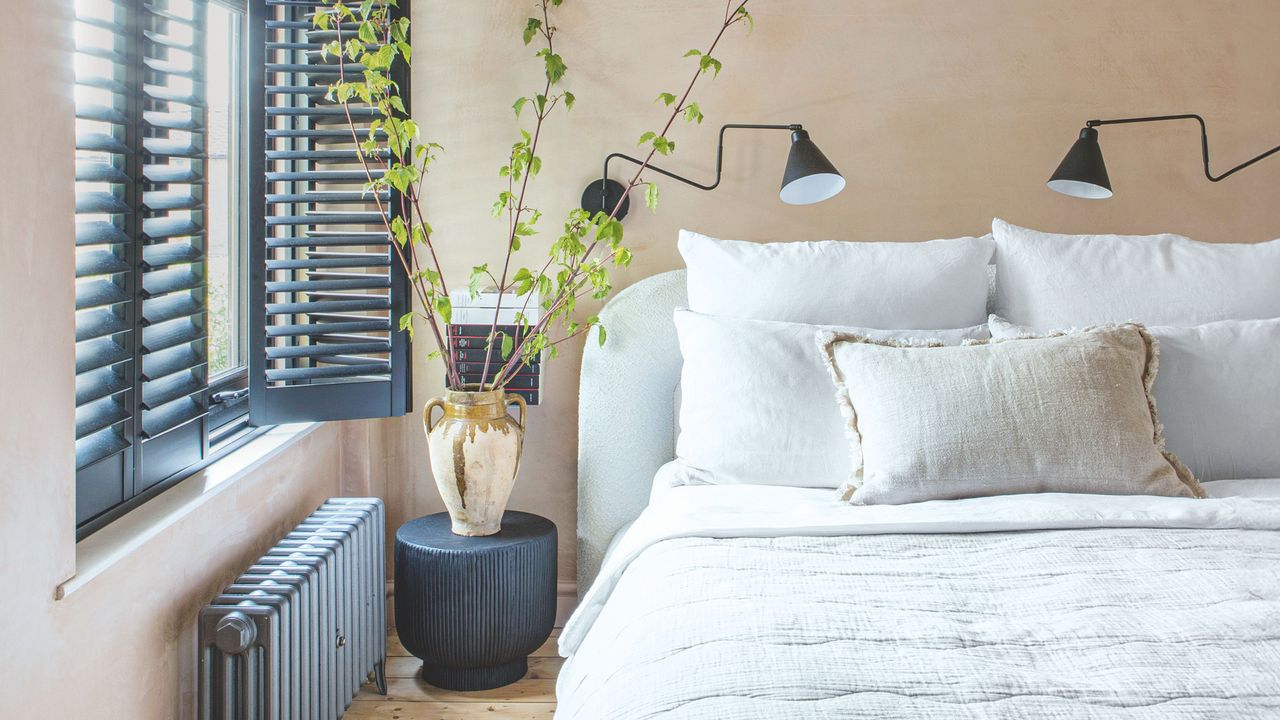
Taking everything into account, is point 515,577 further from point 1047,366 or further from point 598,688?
point 1047,366

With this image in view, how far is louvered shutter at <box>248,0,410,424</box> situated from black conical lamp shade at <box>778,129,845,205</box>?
3.12 ft

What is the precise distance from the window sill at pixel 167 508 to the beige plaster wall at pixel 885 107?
0.76 metres

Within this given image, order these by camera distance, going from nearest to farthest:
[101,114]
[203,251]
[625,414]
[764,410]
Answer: [101,114] < [203,251] < [764,410] < [625,414]

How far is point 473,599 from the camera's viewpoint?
2352mm

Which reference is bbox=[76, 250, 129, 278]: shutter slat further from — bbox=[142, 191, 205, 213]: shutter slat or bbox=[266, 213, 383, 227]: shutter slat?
bbox=[266, 213, 383, 227]: shutter slat

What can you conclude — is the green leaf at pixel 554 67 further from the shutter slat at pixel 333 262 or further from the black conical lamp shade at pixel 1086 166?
the black conical lamp shade at pixel 1086 166

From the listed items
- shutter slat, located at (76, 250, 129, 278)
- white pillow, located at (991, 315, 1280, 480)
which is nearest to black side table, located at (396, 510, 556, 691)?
shutter slat, located at (76, 250, 129, 278)

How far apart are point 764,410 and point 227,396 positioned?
120 centimetres

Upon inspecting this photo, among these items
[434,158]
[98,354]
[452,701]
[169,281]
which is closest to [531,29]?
[434,158]

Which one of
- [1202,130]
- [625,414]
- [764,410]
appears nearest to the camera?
[764,410]

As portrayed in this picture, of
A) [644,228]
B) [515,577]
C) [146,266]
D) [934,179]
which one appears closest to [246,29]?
[146,266]

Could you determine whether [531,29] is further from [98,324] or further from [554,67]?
[98,324]

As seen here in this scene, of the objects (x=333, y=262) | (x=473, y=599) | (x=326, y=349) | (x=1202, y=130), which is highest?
(x=1202, y=130)

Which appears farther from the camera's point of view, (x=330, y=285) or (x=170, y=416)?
(x=330, y=285)
